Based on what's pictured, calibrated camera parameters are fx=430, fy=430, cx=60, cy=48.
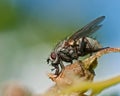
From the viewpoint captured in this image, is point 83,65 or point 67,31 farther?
A: point 67,31

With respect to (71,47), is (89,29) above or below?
below

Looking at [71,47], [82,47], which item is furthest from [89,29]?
[71,47]

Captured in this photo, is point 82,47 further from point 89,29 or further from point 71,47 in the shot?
point 89,29

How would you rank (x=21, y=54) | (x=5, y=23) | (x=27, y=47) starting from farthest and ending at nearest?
1. (x=27, y=47)
2. (x=21, y=54)
3. (x=5, y=23)

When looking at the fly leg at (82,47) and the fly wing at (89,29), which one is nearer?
the fly wing at (89,29)

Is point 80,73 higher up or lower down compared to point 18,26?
lower down

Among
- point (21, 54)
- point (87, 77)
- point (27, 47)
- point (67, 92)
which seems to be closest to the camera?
point (67, 92)

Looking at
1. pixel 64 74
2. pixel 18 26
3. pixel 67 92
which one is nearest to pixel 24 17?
pixel 18 26

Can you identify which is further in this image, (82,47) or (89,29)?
(82,47)

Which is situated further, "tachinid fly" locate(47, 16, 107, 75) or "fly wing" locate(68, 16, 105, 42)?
"tachinid fly" locate(47, 16, 107, 75)

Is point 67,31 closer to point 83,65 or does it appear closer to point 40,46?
point 40,46

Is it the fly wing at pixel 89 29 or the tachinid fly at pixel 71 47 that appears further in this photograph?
the tachinid fly at pixel 71 47
